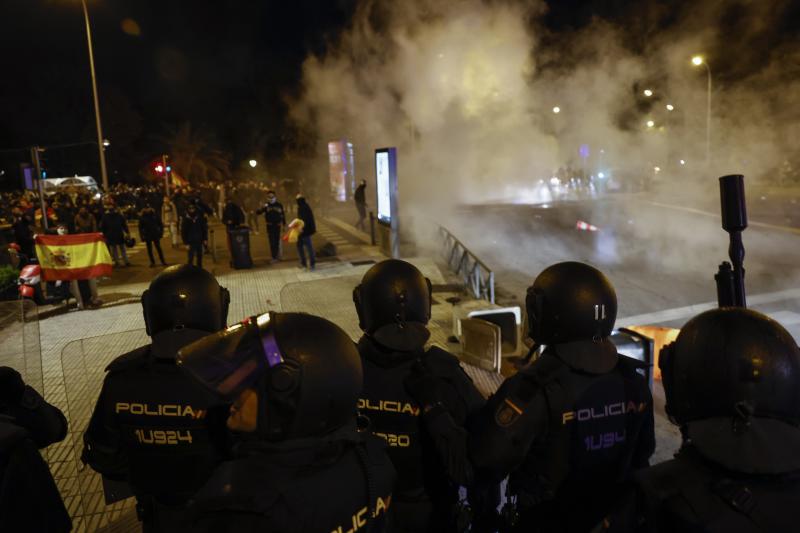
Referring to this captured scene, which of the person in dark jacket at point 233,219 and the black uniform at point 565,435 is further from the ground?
the person in dark jacket at point 233,219

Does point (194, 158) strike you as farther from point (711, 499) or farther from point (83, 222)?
point (711, 499)

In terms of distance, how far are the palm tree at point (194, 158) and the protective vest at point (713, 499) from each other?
42554mm

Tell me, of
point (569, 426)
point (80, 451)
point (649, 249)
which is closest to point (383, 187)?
point (649, 249)

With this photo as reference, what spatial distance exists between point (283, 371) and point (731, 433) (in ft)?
3.84

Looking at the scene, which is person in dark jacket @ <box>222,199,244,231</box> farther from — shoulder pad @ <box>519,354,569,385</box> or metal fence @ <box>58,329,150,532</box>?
shoulder pad @ <box>519,354,569,385</box>

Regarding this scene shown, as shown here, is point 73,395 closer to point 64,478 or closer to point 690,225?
point 64,478

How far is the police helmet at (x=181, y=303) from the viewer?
2.63 meters

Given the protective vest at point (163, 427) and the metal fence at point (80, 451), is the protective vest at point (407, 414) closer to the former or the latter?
the protective vest at point (163, 427)

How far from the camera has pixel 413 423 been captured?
2.44 m

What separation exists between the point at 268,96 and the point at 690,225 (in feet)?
125

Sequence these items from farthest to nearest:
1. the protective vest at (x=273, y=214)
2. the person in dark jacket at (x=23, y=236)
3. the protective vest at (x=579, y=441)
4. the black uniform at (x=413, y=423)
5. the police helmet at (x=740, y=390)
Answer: the protective vest at (x=273, y=214) < the person in dark jacket at (x=23, y=236) < the black uniform at (x=413, y=423) < the protective vest at (x=579, y=441) < the police helmet at (x=740, y=390)

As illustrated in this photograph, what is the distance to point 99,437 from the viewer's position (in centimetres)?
236

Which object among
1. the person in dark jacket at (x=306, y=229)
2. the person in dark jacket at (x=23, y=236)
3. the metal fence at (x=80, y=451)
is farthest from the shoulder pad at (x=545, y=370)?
the person in dark jacket at (x=23, y=236)

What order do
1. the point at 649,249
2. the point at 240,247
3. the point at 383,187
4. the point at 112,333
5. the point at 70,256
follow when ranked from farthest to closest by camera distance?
the point at 649,249 < the point at 240,247 < the point at 383,187 < the point at 70,256 < the point at 112,333
